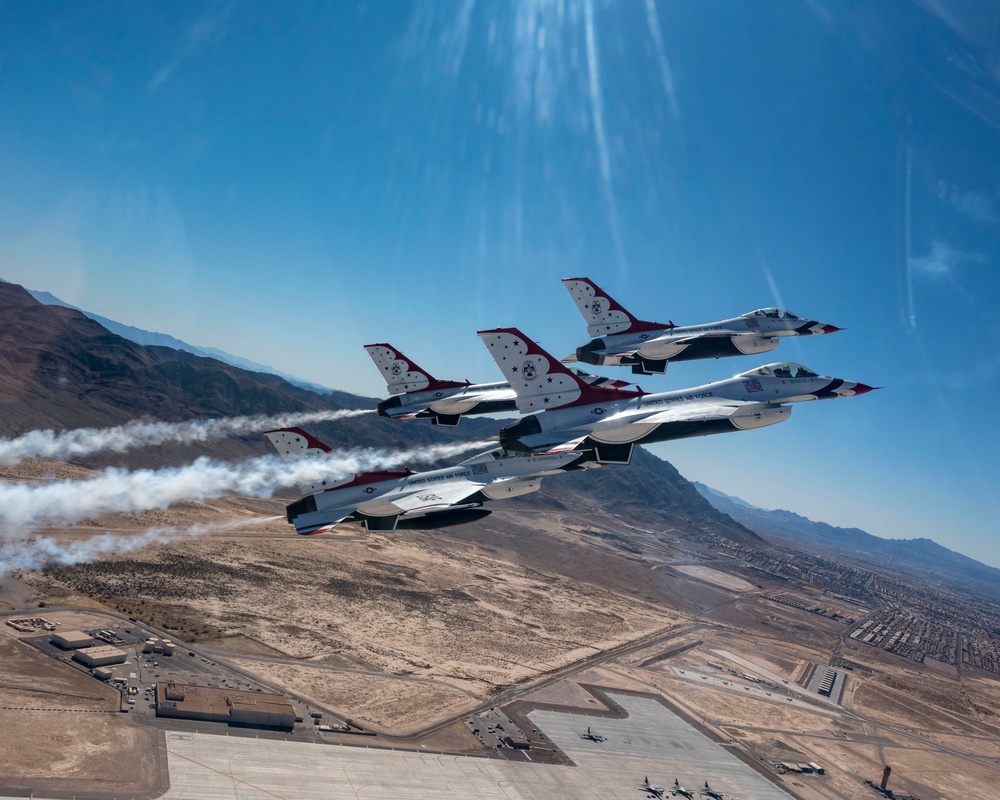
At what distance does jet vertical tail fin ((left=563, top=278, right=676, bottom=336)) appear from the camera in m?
54.1

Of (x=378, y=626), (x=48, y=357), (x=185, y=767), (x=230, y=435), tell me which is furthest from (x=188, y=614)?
(x=48, y=357)

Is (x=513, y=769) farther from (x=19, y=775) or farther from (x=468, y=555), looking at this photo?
(x=468, y=555)

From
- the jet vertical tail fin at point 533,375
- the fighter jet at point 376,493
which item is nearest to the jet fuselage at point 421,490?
the fighter jet at point 376,493

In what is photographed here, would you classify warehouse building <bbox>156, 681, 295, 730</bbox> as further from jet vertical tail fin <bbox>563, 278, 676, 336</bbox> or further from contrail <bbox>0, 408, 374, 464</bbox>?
contrail <bbox>0, 408, 374, 464</bbox>

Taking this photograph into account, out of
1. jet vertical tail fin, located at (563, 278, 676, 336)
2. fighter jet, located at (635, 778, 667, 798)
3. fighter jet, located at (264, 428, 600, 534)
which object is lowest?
fighter jet, located at (635, 778, 667, 798)

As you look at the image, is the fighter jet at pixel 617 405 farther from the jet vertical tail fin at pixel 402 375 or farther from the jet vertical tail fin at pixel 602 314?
the jet vertical tail fin at pixel 402 375

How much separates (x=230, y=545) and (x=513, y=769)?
63.9m

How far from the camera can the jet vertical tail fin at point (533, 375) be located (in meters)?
42.5

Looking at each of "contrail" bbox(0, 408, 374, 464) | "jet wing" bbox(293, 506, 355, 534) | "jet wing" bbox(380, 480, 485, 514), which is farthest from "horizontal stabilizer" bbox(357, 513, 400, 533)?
"contrail" bbox(0, 408, 374, 464)

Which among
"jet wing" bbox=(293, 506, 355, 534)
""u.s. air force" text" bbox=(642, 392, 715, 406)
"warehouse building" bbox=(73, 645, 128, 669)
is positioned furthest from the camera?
"warehouse building" bbox=(73, 645, 128, 669)

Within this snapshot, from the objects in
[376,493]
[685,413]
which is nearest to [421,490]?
[376,493]

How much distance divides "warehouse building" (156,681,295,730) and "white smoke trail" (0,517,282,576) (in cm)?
1750

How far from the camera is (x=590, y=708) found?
66.6 m

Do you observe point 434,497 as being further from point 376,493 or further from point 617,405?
point 617,405
